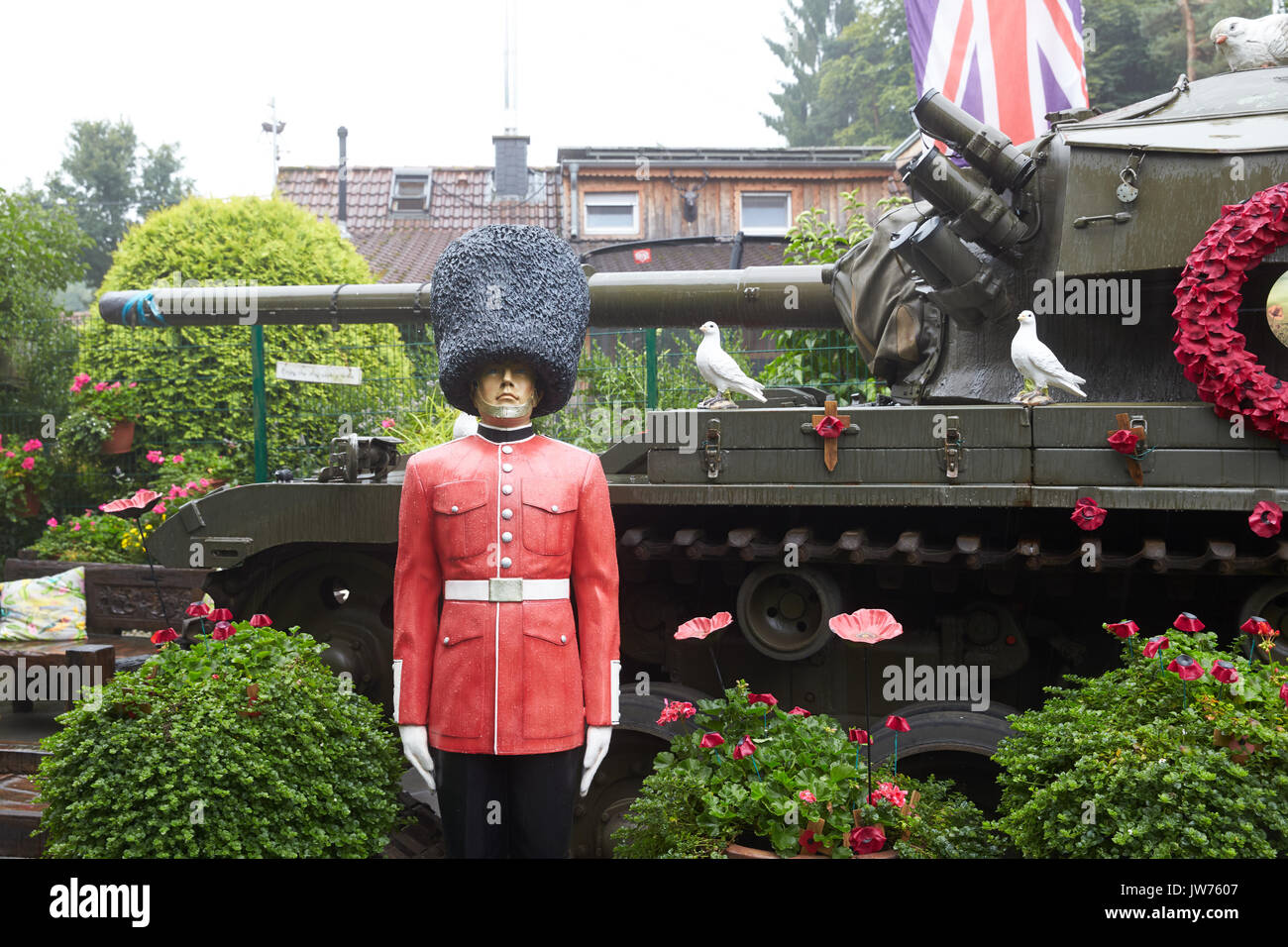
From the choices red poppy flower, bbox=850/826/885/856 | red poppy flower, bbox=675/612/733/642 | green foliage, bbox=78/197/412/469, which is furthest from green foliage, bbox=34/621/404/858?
green foliage, bbox=78/197/412/469

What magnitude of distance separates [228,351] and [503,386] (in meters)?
7.58

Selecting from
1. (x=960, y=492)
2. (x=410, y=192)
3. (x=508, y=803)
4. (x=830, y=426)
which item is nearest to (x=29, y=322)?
(x=830, y=426)

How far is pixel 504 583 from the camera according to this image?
9.30 feet

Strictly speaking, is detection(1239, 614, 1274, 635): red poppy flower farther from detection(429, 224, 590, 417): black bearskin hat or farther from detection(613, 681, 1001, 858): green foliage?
detection(429, 224, 590, 417): black bearskin hat

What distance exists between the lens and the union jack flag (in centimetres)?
796

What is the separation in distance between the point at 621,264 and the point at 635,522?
1292cm

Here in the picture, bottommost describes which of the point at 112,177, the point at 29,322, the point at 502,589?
the point at 502,589

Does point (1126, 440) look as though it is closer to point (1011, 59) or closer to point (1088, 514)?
point (1088, 514)

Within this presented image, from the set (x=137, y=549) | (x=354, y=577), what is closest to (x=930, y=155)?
(x=354, y=577)

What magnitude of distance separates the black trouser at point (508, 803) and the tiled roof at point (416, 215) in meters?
16.4

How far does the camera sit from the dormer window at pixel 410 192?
20.8m

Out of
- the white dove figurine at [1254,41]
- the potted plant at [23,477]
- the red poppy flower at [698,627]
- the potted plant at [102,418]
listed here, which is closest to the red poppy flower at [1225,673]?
the red poppy flower at [698,627]

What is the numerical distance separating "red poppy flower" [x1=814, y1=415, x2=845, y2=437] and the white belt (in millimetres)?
1417

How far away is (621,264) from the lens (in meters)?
16.9
